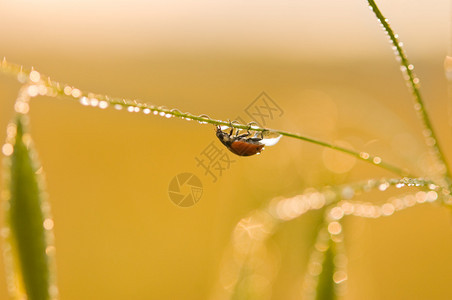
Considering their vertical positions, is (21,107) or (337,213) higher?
(21,107)

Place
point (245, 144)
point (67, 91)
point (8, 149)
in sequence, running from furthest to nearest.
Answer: point (245, 144)
point (8, 149)
point (67, 91)

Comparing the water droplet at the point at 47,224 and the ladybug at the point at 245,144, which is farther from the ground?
the ladybug at the point at 245,144

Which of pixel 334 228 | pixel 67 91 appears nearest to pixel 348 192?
pixel 334 228

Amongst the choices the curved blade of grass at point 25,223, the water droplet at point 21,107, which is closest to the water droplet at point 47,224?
the curved blade of grass at point 25,223

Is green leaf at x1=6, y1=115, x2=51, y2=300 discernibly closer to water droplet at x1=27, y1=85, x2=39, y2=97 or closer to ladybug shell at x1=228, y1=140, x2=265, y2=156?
water droplet at x1=27, y1=85, x2=39, y2=97

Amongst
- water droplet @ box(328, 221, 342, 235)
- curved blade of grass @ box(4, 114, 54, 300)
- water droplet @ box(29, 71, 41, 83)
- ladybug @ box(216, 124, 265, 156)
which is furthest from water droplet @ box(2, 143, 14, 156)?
water droplet @ box(328, 221, 342, 235)

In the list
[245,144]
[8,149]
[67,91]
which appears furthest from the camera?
[245,144]

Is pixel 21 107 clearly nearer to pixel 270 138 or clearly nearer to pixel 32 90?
pixel 32 90

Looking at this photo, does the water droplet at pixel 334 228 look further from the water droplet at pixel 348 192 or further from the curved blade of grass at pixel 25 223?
the curved blade of grass at pixel 25 223
